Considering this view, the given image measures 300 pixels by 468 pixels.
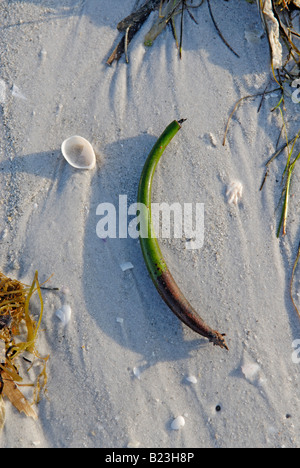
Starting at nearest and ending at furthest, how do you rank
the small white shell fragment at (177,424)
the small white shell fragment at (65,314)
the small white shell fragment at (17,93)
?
the small white shell fragment at (177,424) < the small white shell fragment at (65,314) < the small white shell fragment at (17,93)

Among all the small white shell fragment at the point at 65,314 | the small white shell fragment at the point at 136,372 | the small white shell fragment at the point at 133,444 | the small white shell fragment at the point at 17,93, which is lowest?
the small white shell fragment at the point at 133,444

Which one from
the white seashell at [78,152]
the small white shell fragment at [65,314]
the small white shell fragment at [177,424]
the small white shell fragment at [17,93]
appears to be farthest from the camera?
the small white shell fragment at [17,93]

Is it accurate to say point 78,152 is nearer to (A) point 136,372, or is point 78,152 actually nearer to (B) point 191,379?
(A) point 136,372

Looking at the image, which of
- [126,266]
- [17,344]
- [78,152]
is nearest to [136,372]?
[126,266]

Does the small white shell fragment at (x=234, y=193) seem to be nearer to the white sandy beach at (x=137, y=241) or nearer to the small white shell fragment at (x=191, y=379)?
the white sandy beach at (x=137, y=241)

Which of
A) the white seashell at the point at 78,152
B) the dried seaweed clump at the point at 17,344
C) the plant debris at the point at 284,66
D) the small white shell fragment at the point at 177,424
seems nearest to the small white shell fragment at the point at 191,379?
the small white shell fragment at the point at 177,424

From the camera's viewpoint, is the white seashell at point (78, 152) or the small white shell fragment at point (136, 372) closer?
the small white shell fragment at point (136, 372)

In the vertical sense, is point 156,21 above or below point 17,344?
above
